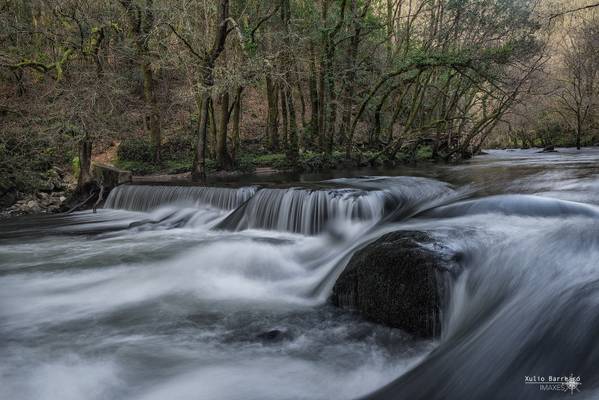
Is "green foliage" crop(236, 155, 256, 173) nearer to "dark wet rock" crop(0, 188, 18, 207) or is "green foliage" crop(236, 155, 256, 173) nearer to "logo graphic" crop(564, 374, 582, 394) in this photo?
"dark wet rock" crop(0, 188, 18, 207)

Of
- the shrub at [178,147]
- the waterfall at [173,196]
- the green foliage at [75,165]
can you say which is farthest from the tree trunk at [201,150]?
the shrub at [178,147]

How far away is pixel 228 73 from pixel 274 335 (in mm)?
9494

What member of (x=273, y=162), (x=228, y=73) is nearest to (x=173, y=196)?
(x=228, y=73)

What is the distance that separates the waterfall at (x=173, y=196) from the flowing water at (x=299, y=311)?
182cm

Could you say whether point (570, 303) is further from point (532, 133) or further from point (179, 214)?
point (532, 133)

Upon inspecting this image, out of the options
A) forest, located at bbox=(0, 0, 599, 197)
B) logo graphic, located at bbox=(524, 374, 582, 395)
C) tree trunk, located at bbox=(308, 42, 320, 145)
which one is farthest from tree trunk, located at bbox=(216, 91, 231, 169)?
logo graphic, located at bbox=(524, 374, 582, 395)

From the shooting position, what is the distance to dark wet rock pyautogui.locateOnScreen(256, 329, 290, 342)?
4633mm

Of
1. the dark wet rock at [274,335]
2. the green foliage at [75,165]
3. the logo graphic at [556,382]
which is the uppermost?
the green foliage at [75,165]

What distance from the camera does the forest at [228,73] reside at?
13.5m

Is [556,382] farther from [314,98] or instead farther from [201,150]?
[314,98]

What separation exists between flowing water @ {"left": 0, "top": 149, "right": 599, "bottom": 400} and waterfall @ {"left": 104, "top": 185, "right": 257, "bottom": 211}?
1.82m

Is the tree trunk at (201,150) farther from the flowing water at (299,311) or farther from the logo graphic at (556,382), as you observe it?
the logo graphic at (556,382)

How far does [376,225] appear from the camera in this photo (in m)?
8.21

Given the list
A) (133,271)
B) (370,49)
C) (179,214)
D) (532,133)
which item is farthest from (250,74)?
(532,133)
